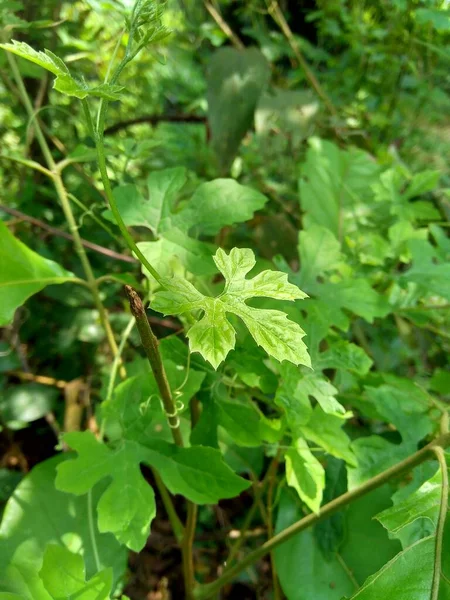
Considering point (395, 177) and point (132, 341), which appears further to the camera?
point (132, 341)

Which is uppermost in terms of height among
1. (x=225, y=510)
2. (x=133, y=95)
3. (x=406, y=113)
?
(x=406, y=113)

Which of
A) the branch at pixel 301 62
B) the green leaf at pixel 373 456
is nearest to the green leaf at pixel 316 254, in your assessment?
the green leaf at pixel 373 456

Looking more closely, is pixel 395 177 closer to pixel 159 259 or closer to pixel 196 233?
pixel 196 233

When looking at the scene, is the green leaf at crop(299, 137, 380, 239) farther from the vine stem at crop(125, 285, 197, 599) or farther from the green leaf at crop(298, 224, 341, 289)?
the vine stem at crop(125, 285, 197, 599)

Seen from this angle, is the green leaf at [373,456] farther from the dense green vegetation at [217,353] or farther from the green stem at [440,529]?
the green stem at [440,529]

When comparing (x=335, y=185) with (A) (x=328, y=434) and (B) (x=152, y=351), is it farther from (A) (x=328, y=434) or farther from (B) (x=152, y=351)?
(B) (x=152, y=351)

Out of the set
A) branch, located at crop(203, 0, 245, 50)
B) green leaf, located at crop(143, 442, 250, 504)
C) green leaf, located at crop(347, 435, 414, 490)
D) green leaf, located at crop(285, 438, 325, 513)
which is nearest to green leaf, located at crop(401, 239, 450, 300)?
green leaf, located at crop(347, 435, 414, 490)

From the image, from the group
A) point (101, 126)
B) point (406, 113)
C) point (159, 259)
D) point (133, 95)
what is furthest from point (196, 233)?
point (406, 113)

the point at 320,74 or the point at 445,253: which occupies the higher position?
the point at 320,74
